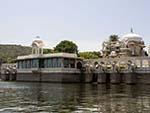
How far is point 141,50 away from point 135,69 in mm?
39552

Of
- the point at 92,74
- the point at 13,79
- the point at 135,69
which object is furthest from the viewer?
the point at 13,79

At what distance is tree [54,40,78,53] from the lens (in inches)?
4959

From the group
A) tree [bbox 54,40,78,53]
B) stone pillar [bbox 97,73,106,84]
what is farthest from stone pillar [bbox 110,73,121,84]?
tree [bbox 54,40,78,53]

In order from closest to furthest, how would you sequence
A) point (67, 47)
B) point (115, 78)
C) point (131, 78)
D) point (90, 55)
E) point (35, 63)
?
point (131, 78) → point (115, 78) → point (35, 63) → point (67, 47) → point (90, 55)

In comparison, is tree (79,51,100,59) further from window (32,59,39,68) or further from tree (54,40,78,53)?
window (32,59,39,68)

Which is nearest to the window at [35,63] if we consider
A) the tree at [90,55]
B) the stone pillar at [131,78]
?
the tree at [90,55]

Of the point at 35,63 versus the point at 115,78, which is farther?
the point at 35,63

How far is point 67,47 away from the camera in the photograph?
126 metres

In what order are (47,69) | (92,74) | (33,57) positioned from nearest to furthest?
(92,74) → (47,69) → (33,57)

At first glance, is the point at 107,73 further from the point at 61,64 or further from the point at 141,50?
the point at 141,50

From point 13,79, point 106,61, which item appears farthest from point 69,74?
point 13,79

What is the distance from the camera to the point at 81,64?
94750mm

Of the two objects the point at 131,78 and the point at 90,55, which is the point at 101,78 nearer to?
the point at 131,78

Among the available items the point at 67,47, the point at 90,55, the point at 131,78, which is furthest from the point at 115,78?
A: the point at 67,47
